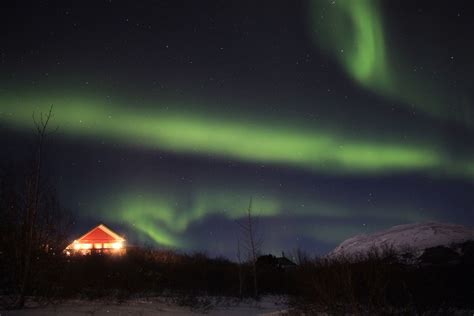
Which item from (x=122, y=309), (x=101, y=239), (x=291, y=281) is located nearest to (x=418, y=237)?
(x=291, y=281)

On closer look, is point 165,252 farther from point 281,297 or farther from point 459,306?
point 459,306

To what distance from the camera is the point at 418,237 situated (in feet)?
209

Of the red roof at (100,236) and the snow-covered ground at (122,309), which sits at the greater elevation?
the red roof at (100,236)

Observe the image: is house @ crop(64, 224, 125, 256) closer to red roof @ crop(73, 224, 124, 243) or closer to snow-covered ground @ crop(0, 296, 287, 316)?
red roof @ crop(73, 224, 124, 243)

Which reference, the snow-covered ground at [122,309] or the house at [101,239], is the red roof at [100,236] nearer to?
the house at [101,239]

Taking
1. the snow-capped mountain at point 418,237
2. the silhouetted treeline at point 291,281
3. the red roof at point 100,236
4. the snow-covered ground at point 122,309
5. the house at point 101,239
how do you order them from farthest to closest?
the snow-capped mountain at point 418,237, the red roof at point 100,236, the house at point 101,239, the silhouetted treeline at point 291,281, the snow-covered ground at point 122,309

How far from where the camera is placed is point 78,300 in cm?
1636

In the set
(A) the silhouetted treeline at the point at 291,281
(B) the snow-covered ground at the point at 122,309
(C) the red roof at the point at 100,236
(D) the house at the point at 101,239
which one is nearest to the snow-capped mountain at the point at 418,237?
(A) the silhouetted treeline at the point at 291,281

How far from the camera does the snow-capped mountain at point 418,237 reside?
5675 cm


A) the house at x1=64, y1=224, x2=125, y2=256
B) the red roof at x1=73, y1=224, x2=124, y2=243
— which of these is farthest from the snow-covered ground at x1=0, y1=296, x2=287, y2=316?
the red roof at x1=73, y1=224, x2=124, y2=243

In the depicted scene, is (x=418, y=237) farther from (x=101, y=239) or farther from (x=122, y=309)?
(x=122, y=309)

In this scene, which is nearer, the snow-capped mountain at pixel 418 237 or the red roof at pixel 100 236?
the red roof at pixel 100 236

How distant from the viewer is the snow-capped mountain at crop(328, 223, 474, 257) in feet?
186

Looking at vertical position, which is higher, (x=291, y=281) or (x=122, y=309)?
(x=122, y=309)
